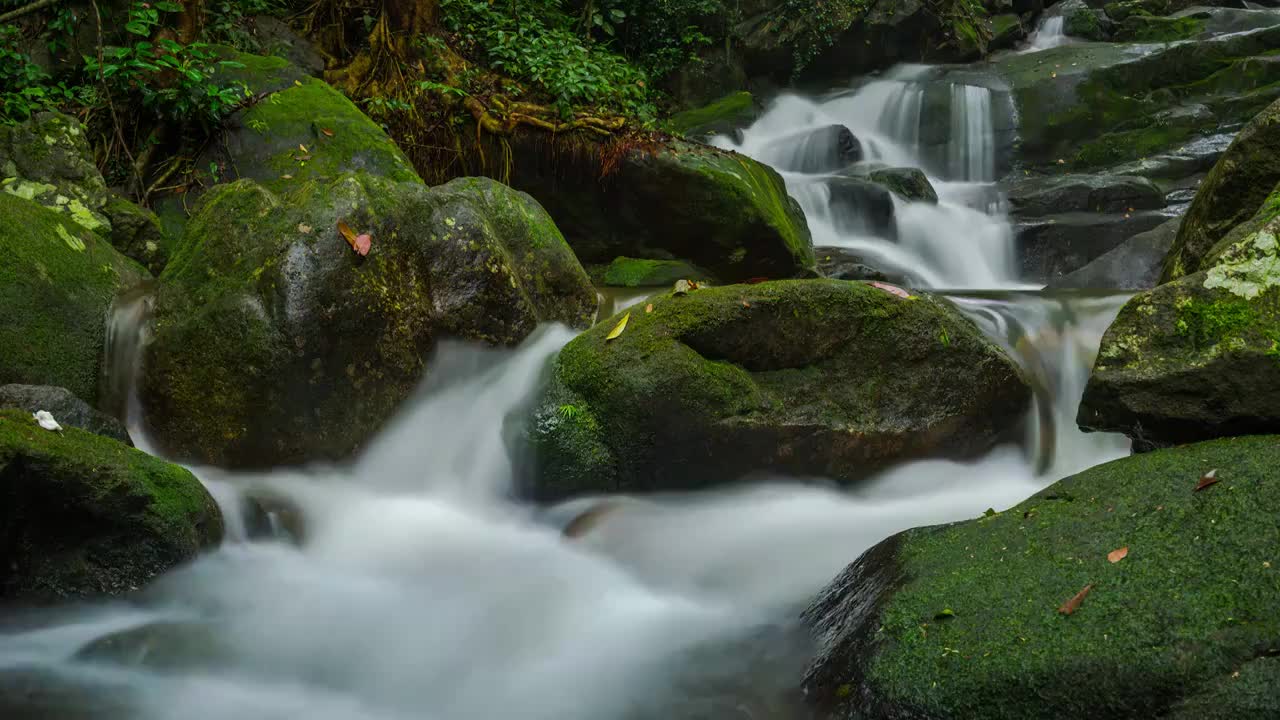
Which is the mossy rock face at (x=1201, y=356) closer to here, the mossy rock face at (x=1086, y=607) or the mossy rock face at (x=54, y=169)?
the mossy rock face at (x=1086, y=607)

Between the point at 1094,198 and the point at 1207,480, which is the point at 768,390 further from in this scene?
the point at 1094,198

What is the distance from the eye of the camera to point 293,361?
4582mm

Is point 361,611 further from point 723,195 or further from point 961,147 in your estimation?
point 961,147

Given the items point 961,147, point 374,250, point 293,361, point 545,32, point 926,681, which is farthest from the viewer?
point 961,147

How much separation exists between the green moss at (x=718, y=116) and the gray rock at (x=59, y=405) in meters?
8.94

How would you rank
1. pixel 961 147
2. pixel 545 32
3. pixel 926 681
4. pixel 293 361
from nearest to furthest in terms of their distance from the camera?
pixel 926 681 → pixel 293 361 → pixel 545 32 → pixel 961 147

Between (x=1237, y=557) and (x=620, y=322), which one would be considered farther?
(x=620, y=322)

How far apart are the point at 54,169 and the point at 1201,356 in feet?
22.1

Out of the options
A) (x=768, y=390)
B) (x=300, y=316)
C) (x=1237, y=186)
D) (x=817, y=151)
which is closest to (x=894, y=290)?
(x=768, y=390)

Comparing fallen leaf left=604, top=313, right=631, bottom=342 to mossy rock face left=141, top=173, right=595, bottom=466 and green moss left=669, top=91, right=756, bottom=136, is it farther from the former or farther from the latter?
green moss left=669, top=91, right=756, bottom=136

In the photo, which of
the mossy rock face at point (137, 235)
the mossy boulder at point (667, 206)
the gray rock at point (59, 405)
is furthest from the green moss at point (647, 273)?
the gray rock at point (59, 405)

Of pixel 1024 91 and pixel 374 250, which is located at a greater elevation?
pixel 374 250

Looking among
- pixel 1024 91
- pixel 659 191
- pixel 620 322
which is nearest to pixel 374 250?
pixel 620 322

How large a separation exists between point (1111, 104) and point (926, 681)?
527 inches
